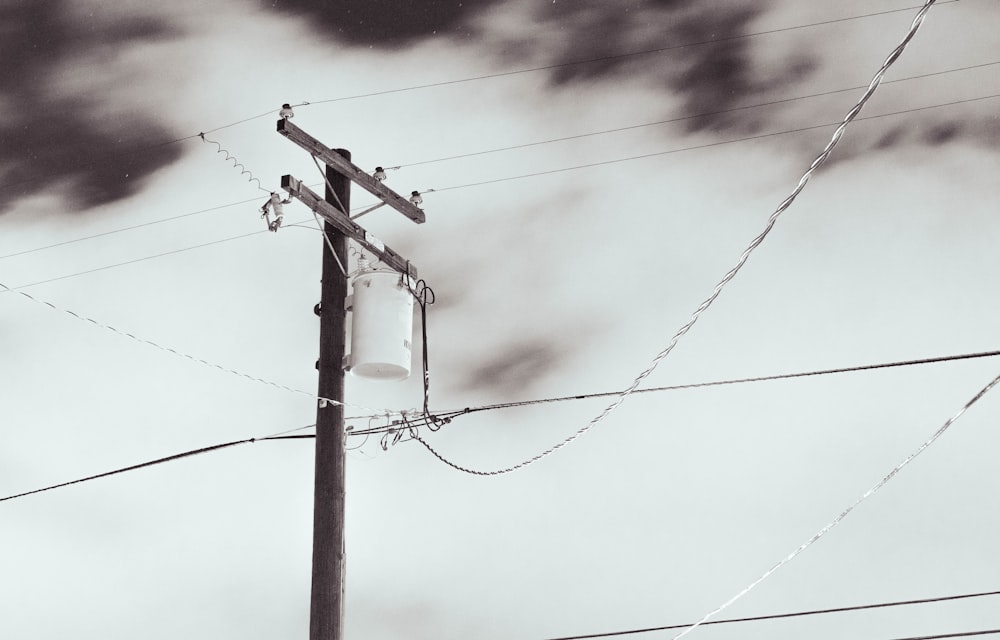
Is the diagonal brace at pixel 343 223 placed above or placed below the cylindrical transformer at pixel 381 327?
above

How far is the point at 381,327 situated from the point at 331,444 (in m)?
0.97

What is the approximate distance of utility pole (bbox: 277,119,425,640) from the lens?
23.7ft

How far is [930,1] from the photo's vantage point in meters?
4.74

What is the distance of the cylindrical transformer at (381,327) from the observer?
26.1ft

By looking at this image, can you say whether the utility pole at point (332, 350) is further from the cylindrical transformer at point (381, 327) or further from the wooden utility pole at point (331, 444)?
the cylindrical transformer at point (381, 327)

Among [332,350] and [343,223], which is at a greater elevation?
[343,223]

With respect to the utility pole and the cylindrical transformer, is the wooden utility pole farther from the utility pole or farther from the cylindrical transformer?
the cylindrical transformer

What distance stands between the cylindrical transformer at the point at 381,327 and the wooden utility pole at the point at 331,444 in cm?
14

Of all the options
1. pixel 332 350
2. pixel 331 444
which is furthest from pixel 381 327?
pixel 331 444

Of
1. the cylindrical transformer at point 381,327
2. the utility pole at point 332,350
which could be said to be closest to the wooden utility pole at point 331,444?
the utility pole at point 332,350

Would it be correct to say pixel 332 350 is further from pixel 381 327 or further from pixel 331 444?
pixel 331 444

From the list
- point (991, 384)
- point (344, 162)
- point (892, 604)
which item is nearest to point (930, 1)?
point (991, 384)

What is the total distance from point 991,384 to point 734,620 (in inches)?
185

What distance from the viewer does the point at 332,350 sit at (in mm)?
8031
